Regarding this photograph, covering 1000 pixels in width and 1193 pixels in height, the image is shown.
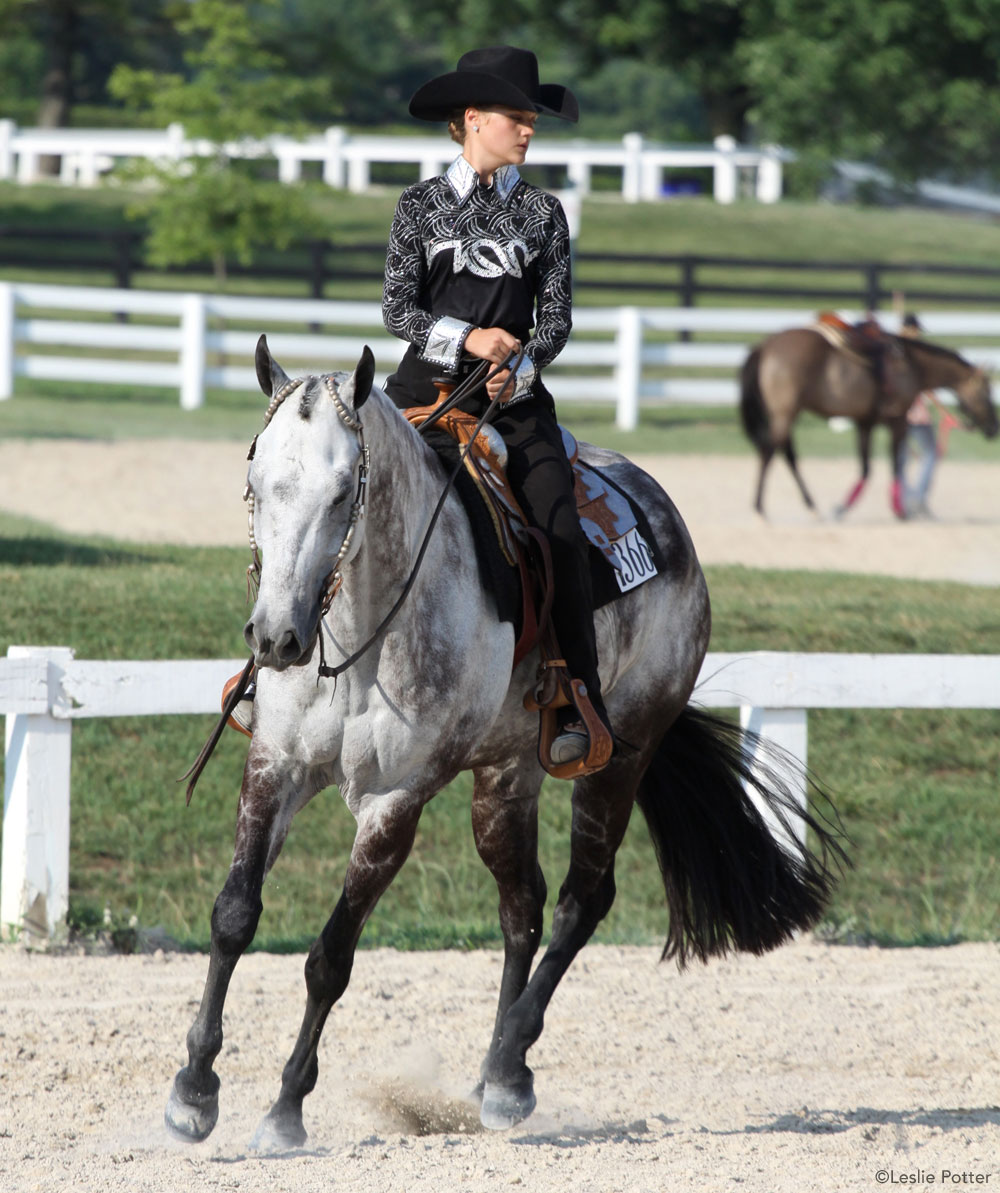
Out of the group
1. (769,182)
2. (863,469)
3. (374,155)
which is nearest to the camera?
(863,469)

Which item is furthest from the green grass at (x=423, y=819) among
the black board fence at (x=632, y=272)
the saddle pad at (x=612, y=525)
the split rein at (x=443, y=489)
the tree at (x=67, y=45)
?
the tree at (x=67, y=45)

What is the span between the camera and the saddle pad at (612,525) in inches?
197

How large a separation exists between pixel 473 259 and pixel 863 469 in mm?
11810

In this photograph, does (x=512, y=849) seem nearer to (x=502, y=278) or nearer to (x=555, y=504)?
(x=555, y=504)

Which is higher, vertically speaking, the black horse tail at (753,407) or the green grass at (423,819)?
the black horse tail at (753,407)

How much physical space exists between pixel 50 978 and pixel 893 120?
28.4 m

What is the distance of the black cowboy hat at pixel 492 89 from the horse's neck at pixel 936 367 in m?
12.6

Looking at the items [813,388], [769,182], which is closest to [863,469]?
[813,388]

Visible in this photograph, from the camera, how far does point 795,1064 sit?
5.42 m

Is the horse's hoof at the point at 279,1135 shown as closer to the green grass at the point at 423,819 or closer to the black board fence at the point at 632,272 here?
the green grass at the point at 423,819

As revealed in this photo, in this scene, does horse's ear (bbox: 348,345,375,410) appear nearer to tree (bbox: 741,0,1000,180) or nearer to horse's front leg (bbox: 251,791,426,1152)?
horse's front leg (bbox: 251,791,426,1152)

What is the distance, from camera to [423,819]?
7664 millimetres

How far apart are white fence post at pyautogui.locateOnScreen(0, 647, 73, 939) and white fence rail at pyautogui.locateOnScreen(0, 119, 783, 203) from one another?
35.4 meters

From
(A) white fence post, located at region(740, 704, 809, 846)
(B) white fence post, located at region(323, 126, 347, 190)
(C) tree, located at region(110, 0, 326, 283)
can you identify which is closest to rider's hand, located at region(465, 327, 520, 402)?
(A) white fence post, located at region(740, 704, 809, 846)
